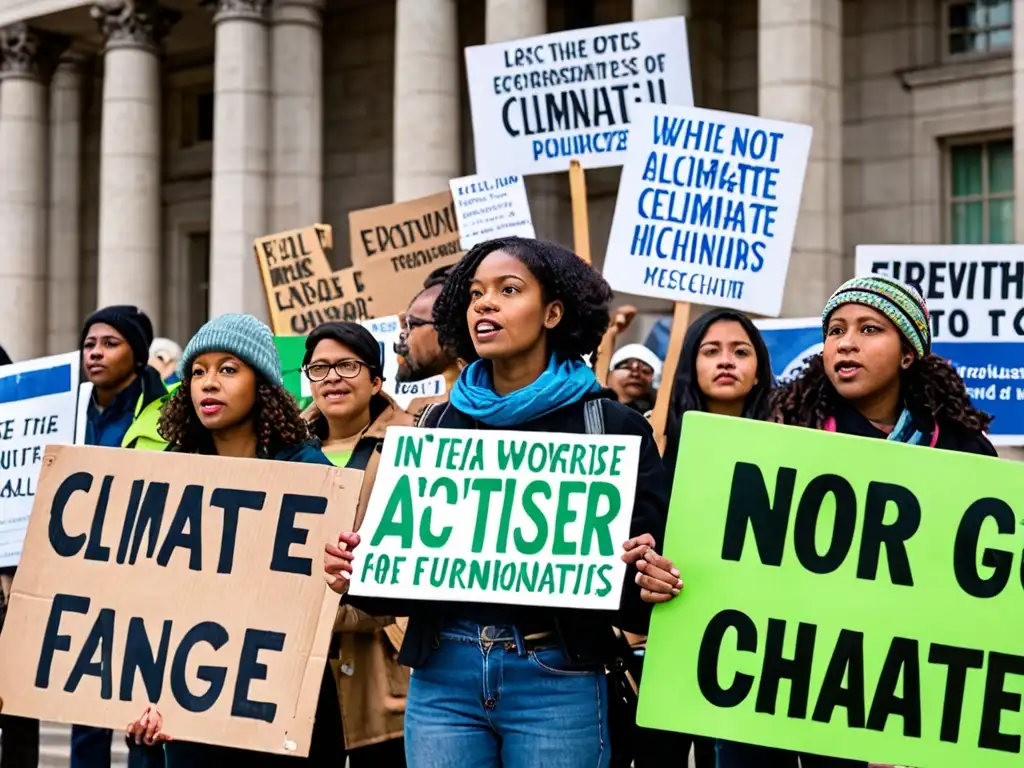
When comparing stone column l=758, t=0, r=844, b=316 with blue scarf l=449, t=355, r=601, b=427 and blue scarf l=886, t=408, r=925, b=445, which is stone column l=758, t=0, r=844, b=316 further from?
blue scarf l=449, t=355, r=601, b=427

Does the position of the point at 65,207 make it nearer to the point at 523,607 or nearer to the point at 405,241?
the point at 405,241

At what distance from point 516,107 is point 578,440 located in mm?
7351

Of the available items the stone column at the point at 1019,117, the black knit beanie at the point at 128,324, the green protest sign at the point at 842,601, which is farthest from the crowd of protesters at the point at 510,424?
the stone column at the point at 1019,117

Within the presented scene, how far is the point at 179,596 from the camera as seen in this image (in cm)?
528

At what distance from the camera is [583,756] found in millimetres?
4402

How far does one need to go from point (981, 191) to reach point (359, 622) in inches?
822

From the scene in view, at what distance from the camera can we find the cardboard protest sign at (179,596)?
5.08 m

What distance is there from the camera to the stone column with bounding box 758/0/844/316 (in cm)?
2206

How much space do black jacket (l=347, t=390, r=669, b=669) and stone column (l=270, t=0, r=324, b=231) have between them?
24.4 m

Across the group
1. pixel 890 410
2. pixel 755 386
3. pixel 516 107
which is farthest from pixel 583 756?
pixel 516 107

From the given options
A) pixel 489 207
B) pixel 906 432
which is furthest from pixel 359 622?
pixel 489 207

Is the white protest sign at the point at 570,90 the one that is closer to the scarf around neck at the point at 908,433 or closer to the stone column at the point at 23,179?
the scarf around neck at the point at 908,433

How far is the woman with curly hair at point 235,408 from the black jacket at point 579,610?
46.5 inches

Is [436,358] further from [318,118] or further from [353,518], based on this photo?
[318,118]
